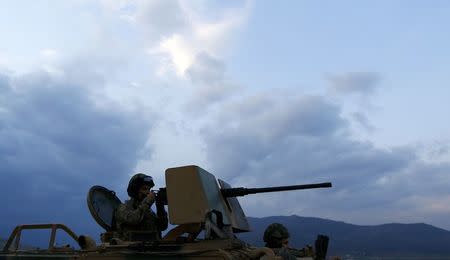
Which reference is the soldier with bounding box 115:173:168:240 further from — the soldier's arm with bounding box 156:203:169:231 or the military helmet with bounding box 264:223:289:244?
the military helmet with bounding box 264:223:289:244

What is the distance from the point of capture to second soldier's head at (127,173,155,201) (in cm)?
920

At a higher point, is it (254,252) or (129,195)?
(129,195)

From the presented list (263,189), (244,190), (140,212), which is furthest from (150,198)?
(263,189)

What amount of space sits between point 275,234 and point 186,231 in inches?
53.1

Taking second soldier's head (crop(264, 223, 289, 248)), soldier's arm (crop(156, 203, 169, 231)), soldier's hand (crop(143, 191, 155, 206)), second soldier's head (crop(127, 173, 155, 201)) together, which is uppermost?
second soldier's head (crop(127, 173, 155, 201))

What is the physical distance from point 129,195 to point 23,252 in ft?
7.64

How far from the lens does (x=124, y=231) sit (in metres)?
8.80

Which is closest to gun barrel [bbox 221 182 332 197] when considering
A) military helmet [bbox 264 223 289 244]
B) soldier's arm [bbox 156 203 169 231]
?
soldier's arm [bbox 156 203 169 231]

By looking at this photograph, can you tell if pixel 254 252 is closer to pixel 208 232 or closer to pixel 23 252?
pixel 208 232

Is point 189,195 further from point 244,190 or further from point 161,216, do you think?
point 244,190

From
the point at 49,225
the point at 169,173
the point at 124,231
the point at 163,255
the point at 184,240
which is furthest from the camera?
the point at 49,225

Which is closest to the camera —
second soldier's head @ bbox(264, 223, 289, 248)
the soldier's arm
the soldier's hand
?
second soldier's head @ bbox(264, 223, 289, 248)

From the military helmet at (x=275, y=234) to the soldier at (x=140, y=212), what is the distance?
6.38ft

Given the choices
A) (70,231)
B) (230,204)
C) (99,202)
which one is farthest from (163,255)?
(70,231)
